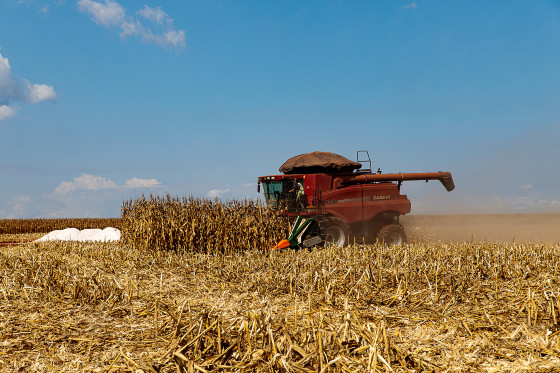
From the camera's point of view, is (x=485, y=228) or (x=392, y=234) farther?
(x=485, y=228)

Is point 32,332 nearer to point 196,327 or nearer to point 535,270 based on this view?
point 196,327

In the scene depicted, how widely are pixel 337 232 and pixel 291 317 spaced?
295 inches

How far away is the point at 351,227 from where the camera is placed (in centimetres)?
1280

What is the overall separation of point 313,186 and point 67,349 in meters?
8.74

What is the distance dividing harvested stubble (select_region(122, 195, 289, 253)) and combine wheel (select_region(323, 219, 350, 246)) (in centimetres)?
129

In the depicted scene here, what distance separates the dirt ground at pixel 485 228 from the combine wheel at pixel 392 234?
78.7 inches

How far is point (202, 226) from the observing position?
1055 cm

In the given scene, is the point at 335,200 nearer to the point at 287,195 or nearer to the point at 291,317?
the point at 287,195

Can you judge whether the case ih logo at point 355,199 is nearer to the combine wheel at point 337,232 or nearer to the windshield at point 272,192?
the combine wheel at point 337,232

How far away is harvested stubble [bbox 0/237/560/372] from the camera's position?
143 inches

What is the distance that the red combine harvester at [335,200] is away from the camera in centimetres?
1177

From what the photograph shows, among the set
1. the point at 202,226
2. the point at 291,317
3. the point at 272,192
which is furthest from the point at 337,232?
the point at 291,317

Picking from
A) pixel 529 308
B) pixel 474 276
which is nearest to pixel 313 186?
pixel 474 276

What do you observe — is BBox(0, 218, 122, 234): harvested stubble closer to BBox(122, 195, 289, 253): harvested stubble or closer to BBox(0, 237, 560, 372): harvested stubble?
BBox(122, 195, 289, 253): harvested stubble
